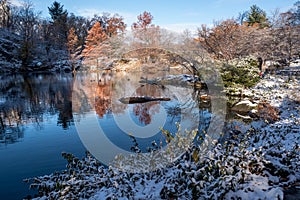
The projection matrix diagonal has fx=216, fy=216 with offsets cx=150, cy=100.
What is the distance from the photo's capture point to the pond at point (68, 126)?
6.36 metres

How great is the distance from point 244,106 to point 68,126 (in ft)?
28.5

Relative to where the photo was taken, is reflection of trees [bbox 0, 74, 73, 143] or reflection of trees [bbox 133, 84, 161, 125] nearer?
reflection of trees [bbox 0, 74, 73, 143]

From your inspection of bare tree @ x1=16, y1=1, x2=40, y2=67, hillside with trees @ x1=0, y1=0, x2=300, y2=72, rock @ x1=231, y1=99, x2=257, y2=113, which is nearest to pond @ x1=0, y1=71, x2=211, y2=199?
rock @ x1=231, y1=99, x2=257, y2=113

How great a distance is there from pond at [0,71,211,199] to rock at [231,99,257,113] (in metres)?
1.49

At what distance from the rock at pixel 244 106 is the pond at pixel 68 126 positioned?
1495 mm

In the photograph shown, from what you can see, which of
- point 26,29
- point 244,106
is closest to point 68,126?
point 244,106

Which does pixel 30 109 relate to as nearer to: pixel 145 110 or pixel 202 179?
pixel 145 110

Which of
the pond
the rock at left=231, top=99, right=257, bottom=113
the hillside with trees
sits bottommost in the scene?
the pond

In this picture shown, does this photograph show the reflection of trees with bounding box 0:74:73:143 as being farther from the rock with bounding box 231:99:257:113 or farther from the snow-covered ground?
the rock with bounding box 231:99:257:113

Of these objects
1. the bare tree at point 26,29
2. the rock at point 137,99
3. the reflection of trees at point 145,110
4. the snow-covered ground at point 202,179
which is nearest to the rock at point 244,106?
the reflection of trees at point 145,110

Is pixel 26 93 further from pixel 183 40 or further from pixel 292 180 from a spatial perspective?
pixel 292 180

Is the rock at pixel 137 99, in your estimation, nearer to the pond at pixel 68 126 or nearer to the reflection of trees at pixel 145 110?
the pond at pixel 68 126

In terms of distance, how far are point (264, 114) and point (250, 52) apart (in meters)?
11.0

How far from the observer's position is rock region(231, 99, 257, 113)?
10.6 meters
